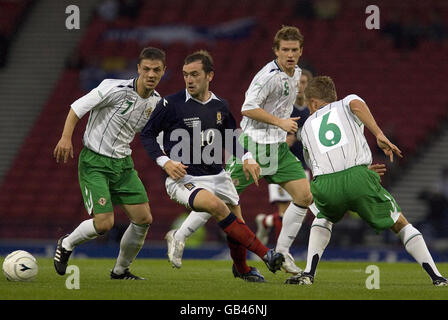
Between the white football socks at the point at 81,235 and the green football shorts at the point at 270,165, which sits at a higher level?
the green football shorts at the point at 270,165

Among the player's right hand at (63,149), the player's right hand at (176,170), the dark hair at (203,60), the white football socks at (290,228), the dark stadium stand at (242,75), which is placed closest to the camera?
the player's right hand at (176,170)

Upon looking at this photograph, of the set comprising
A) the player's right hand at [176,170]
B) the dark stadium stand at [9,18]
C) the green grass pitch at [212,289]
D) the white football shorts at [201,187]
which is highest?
the dark stadium stand at [9,18]

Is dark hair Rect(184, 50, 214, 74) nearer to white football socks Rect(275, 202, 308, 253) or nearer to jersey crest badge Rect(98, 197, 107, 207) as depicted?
jersey crest badge Rect(98, 197, 107, 207)

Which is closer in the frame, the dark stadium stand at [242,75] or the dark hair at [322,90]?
the dark hair at [322,90]

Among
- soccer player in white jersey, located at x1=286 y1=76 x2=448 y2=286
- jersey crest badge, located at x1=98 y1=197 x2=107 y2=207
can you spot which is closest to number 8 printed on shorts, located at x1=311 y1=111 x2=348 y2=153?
soccer player in white jersey, located at x1=286 y1=76 x2=448 y2=286

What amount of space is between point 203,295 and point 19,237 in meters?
11.5

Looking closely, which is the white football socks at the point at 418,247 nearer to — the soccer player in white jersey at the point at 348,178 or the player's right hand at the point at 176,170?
the soccer player in white jersey at the point at 348,178

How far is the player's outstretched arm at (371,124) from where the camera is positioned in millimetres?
6984

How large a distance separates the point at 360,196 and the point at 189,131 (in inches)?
72.9

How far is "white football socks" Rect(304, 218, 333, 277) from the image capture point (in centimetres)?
750

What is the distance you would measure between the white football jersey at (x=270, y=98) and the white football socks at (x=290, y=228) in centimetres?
79

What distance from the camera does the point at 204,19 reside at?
23.9 metres

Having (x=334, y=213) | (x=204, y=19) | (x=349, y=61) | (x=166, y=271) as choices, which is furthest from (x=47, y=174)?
(x=334, y=213)

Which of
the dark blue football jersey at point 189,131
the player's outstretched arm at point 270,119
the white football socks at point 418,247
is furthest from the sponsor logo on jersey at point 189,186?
the white football socks at point 418,247
